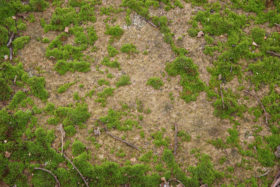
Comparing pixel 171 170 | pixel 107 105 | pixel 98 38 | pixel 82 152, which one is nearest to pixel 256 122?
pixel 171 170

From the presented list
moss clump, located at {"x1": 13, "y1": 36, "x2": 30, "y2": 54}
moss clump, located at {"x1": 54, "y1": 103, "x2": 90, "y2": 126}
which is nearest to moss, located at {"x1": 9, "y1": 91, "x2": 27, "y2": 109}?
moss clump, located at {"x1": 54, "y1": 103, "x2": 90, "y2": 126}

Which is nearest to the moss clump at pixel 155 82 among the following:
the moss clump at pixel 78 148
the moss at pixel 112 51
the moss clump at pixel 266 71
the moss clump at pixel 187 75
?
the moss clump at pixel 187 75

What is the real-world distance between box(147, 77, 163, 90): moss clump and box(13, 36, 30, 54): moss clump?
3.47m

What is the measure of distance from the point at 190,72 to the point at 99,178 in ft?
10.6

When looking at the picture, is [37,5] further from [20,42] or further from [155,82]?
[155,82]

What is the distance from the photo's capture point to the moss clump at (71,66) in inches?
204

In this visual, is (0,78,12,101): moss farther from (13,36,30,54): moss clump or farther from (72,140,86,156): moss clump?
(72,140,86,156): moss clump

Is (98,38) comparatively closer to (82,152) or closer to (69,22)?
(69,22)

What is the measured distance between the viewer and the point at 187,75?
5.14 meters

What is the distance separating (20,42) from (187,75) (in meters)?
4.45

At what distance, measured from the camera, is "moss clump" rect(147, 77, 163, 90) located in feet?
16.6

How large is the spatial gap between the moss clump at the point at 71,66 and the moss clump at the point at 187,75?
6.75 ft

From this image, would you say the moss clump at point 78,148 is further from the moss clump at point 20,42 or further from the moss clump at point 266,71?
the moss clump at point 266,71

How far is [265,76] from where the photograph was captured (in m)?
5.04
